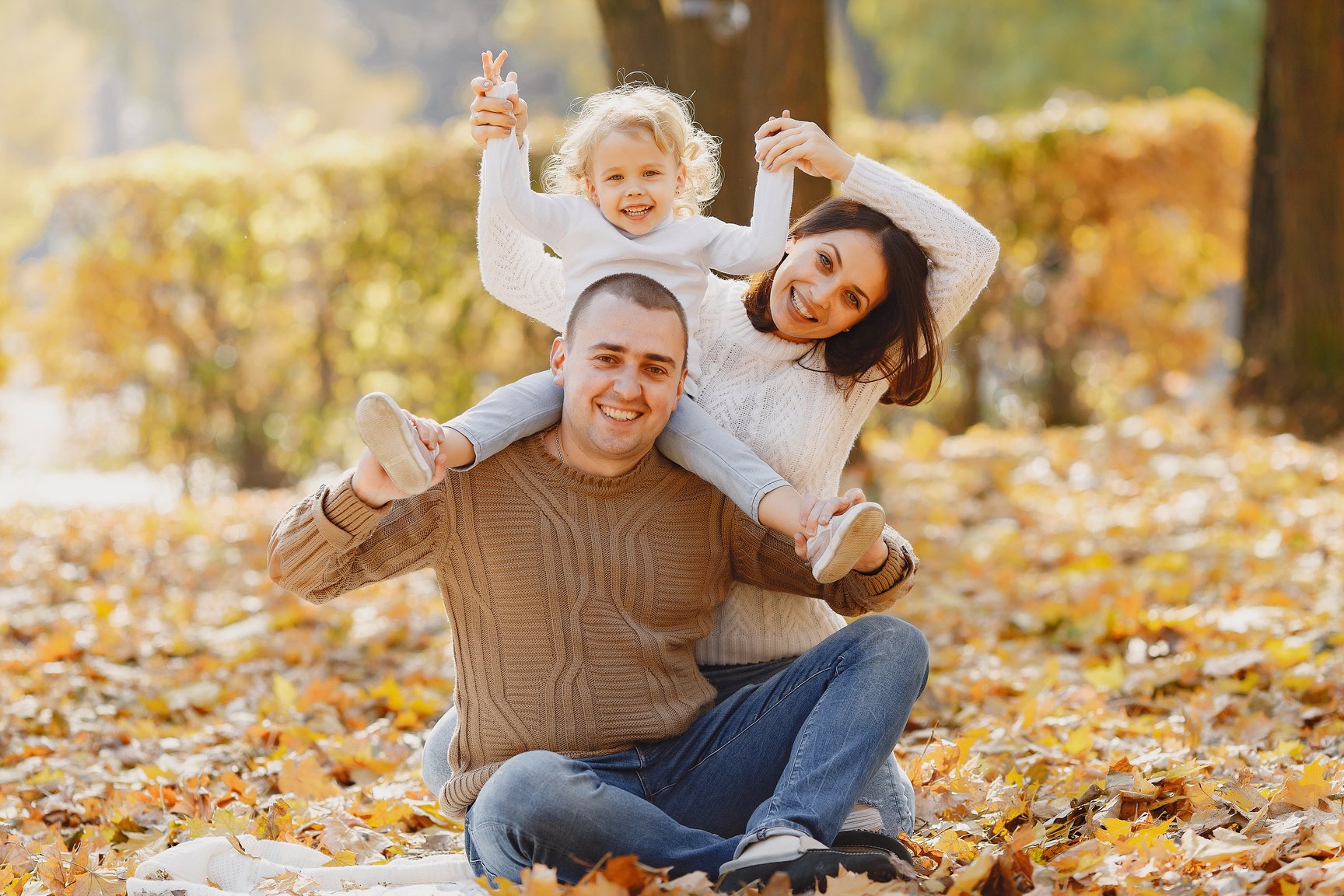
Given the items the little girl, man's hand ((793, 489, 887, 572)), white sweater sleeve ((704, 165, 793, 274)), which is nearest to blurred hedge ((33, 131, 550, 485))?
the little girl

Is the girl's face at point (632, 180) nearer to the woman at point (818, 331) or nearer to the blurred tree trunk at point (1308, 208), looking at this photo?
the woman at point (818, 331)

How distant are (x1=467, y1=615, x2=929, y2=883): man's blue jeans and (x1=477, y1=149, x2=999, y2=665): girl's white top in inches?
9.5

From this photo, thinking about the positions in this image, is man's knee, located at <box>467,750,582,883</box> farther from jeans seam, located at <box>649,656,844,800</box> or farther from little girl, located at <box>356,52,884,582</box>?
little girl, located at <box>356,52,884,582</box>

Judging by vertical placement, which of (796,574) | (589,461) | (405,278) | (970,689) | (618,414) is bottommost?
(970,689)

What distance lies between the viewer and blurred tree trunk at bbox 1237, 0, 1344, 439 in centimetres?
851

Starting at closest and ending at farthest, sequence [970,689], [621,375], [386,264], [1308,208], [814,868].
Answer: [814,868], [621,375], [970,689], [1308,208], [386,264]

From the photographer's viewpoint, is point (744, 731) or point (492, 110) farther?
point (492, 110)

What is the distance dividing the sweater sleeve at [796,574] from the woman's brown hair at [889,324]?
406mm

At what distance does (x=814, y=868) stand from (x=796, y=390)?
1.12 m

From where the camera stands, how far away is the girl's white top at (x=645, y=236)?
3.17 m

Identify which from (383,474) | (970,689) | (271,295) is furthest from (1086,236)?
(383,474)

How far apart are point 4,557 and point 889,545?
18.9 feet

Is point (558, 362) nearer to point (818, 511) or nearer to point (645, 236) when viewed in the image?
point (645, 236)

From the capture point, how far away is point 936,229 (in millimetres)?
3199
